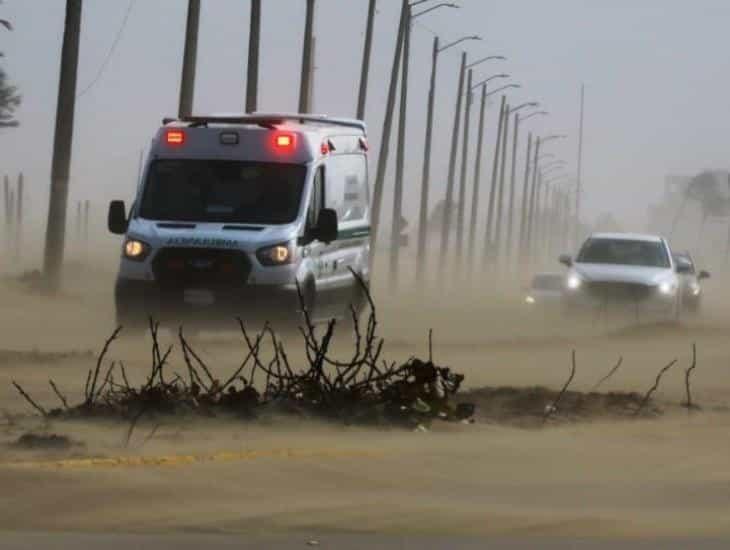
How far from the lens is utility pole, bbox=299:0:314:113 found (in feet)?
194

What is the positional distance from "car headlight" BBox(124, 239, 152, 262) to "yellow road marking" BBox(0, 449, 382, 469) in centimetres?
1438

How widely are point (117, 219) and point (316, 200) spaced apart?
257cm

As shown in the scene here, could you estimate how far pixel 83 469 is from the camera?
12.4 metres

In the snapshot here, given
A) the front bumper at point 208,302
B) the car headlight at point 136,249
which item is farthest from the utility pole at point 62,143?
the front bumper at point 208,302

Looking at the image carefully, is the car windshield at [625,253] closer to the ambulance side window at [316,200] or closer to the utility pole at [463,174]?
the ambulance side window at [316,200]

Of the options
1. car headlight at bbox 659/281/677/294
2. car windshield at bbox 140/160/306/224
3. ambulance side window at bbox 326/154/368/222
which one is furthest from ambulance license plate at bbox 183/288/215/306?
car headlight at bbox 659/281/677/294

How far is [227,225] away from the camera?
27875mm

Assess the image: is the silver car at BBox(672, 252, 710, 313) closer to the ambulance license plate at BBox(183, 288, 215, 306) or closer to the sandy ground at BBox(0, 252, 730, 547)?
the ambulance license plate at BBox(183, 288, 215, 306)

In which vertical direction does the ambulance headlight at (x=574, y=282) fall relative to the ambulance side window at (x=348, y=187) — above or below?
below

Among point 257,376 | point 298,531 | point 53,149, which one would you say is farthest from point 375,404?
point 53,149

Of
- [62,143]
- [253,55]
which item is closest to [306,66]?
[253,55]

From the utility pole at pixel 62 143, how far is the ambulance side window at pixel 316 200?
17.3 meters

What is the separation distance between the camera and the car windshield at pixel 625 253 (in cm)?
3850

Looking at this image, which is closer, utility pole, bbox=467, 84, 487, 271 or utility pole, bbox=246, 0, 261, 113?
utility pole, bbox=246, 0, 261, 113
